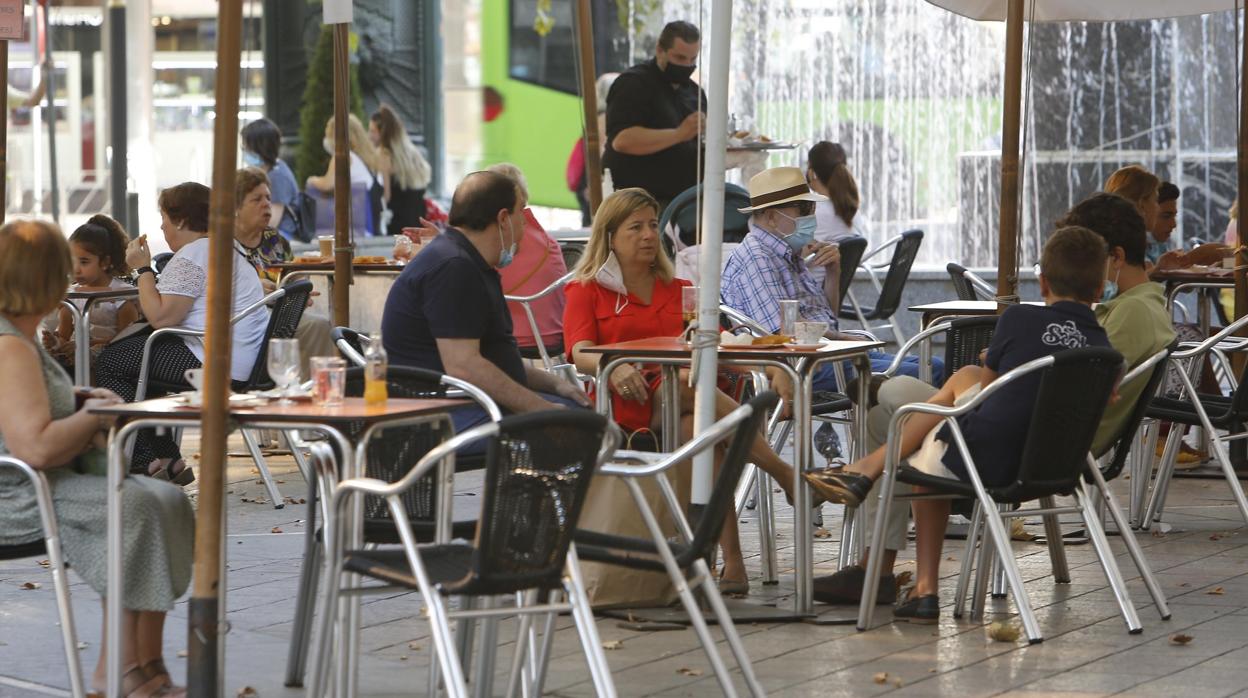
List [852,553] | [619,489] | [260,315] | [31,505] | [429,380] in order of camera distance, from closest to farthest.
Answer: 1. [31,505]
2. [429,380]
3. [619,489]
4. [852,553]
5. [260,315]

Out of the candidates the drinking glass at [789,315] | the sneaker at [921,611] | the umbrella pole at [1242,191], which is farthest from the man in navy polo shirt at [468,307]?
the umbrella pole at [1242,191]

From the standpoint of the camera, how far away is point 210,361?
4426 mm

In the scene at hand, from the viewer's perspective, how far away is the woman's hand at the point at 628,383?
20.8ft

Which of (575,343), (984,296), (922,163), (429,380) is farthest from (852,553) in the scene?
(922,163)

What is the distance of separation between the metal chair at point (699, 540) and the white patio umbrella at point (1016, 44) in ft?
10.6

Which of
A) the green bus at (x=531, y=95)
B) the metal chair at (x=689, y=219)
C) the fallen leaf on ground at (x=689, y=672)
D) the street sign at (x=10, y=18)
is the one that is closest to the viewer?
the fallen leaf on ground at (x=689, y=672)

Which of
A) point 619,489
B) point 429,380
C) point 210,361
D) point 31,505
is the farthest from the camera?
point 619,489

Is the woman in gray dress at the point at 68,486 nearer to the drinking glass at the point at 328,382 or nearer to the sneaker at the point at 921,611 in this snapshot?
the drinking glass at the point at 328,382

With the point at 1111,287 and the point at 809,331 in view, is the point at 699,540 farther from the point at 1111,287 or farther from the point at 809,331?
the point at 1111,287

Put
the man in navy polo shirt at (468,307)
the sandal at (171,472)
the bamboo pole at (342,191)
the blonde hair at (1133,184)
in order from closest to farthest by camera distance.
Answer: the man in navy polo shirt at (468,307) → the sandal at (171,472) → the blonde hair at (1133,184) → the bamboo pole at (342,191)

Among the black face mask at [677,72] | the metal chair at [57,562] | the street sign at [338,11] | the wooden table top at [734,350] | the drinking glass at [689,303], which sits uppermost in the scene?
the street sign at [338,11]

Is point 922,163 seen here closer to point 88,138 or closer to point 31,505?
point 88,138

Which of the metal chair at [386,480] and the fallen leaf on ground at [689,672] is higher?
the metal chair at [386,480]

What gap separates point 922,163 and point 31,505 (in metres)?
12.0
